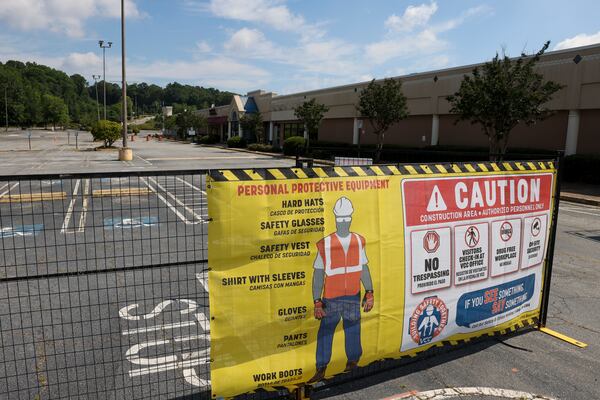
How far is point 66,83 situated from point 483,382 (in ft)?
739

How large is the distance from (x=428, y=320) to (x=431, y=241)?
0.75 m

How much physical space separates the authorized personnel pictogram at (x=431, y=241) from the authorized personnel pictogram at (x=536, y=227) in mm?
1524

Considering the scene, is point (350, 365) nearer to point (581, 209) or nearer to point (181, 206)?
point (181, 206)

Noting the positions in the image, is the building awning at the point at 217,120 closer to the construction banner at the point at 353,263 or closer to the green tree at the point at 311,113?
the green tree at the point at 311,113

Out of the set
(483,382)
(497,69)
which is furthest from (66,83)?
(483,382)

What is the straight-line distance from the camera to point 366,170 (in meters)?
3.83

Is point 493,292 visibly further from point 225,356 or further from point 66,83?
point 66,83

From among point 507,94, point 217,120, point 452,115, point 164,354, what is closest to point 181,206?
point 164,354

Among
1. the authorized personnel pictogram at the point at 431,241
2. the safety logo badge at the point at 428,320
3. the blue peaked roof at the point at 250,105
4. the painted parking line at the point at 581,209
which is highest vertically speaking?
the blue peaked roof at the point at 250,105

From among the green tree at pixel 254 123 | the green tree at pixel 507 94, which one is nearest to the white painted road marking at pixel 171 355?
the green tree at pixel 507 94

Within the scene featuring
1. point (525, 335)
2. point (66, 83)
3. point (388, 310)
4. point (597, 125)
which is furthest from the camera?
point (66, 83)

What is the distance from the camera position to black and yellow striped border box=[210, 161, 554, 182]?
10.8ft

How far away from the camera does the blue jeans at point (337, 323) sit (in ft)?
12.0

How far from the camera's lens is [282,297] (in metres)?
3.47
